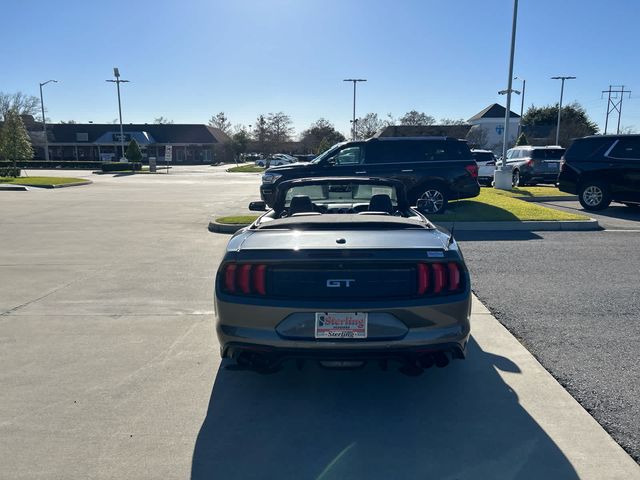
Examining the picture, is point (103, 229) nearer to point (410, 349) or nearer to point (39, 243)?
point (39, 243)

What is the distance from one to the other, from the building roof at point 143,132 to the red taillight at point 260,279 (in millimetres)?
73208

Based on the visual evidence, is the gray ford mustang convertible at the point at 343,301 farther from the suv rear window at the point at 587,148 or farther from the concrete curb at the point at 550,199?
the concrete curb at the point at 550,199

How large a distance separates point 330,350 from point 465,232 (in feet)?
26.3

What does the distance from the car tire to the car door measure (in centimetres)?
482

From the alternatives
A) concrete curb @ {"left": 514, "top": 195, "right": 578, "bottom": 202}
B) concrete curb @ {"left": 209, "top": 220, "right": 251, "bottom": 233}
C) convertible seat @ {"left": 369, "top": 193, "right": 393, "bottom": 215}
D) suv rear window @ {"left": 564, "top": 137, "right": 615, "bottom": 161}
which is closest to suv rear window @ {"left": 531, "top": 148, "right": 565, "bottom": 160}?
concrete curb @ {"left": 514, "top": 195, "right": 578, "bottom": 202}

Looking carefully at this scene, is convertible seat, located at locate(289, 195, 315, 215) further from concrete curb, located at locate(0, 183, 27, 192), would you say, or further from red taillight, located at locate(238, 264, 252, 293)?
concrete curb, located at locate(0, 183, 27, 192)

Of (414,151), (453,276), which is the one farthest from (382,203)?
(414,151)

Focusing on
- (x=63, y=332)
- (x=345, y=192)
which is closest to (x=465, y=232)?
(x=345, y=192)

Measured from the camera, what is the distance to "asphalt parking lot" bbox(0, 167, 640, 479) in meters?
2.74

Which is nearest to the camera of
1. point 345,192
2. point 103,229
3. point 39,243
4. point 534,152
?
point 345,192

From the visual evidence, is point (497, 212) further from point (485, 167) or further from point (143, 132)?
point (143, 132)

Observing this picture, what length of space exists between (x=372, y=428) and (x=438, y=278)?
3.55ft

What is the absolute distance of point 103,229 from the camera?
1113cm

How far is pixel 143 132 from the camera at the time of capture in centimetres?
7281
